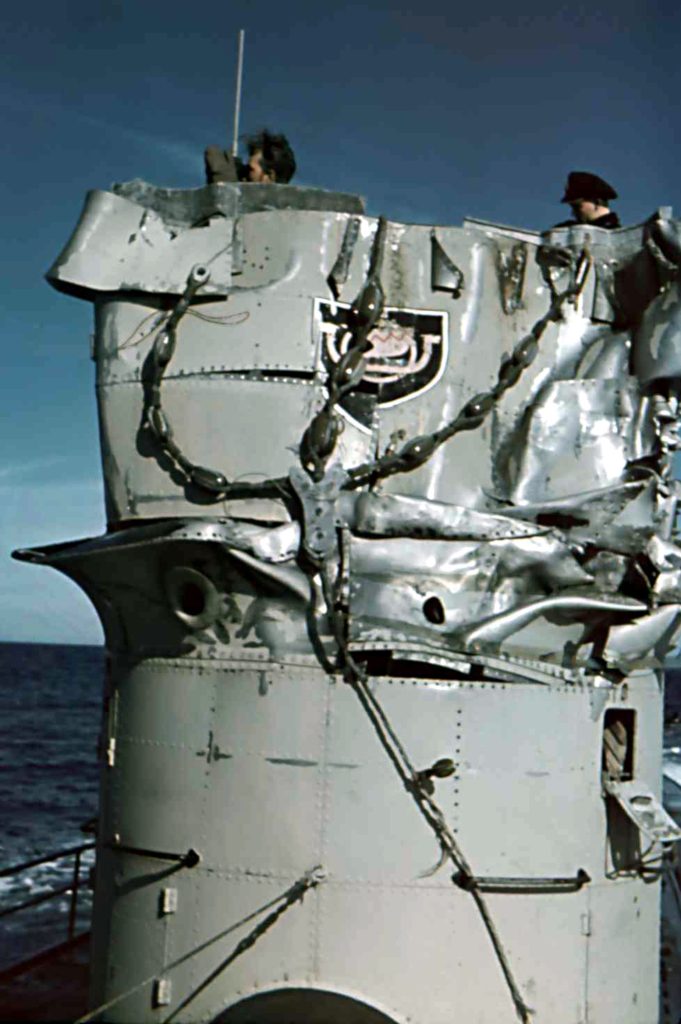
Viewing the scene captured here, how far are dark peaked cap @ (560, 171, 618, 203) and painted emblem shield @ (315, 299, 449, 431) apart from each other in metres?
3.10

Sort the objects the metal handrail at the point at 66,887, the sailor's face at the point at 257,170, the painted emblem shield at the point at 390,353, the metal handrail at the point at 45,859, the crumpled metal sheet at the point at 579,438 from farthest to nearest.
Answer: the metal handrail at the point at 45,859, the metal handrail at the point at 66,887, the sailor's face at the point at 257,170, the crumpled metal sheet at the point at 579,438, the painted emblem shield at the point at 390,353

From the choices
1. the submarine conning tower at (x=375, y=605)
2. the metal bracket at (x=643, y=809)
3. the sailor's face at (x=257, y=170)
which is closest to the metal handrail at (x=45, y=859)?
the submarine conning tower at (x=375, y=605)

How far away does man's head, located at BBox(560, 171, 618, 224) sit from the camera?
1312 centimetres

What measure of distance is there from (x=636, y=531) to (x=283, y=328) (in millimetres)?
3709

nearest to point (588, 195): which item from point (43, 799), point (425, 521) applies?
point (425, 521)

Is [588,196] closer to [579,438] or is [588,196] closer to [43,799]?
[579,438]

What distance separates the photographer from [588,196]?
43.3ft

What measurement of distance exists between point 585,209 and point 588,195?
191mm

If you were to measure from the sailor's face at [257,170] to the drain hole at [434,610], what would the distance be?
4.78m

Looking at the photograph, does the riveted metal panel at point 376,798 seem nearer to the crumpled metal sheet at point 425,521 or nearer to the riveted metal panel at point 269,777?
the riveted metal panel at point 269,777

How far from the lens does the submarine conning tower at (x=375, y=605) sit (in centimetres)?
989

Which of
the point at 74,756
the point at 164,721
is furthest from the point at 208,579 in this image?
the point at 74,756

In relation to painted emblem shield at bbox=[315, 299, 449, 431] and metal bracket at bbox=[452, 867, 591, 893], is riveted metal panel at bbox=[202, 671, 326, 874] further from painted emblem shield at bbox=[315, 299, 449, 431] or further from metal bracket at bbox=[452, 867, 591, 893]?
painted emblem shield at bbox=[315, 299, 449, 431]

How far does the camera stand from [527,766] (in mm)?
10148
